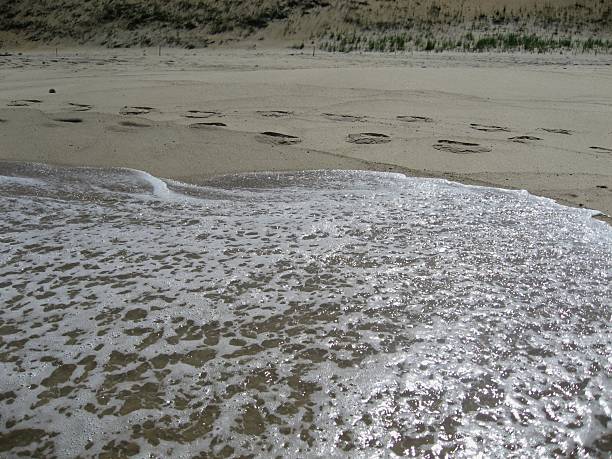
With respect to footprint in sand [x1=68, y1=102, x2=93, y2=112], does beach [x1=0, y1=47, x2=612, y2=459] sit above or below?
below

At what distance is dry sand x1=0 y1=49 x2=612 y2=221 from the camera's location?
3215mm

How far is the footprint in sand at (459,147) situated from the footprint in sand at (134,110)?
7.61 feet

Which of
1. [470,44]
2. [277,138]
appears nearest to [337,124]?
[277,138]

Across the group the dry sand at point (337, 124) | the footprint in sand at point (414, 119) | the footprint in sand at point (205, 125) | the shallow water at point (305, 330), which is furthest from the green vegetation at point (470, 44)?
the shallow water at point (305, 330)

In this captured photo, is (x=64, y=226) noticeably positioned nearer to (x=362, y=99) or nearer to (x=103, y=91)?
(x=362, y=99)

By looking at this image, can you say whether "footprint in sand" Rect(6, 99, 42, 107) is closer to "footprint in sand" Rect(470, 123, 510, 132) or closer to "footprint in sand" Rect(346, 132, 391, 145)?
"footprint in sand" Rect(346, 132, 391, 145)

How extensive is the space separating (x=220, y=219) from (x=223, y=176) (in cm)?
79

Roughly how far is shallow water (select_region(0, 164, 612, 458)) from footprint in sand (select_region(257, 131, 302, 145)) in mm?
1253

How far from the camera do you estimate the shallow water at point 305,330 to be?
1.20 meters

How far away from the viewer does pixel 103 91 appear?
5.29 m

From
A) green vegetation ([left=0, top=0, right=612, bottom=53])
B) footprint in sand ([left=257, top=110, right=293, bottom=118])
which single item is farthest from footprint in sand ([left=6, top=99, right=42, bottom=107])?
green vegetation ([left=0, top=0, right=612, bottom=53])

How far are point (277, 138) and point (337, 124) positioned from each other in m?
0.54

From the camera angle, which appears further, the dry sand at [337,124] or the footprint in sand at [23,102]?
the footprint in sand at [23,102]

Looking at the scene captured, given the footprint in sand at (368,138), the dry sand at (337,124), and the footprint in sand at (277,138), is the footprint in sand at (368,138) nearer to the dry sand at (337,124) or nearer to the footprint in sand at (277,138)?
the dry sand at (337,124)
